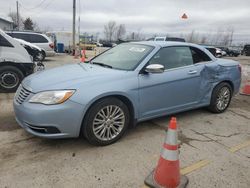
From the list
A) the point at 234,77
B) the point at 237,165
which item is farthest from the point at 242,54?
the point at 237,165

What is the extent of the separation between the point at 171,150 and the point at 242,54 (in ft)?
147

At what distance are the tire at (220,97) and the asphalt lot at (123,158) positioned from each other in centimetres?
71

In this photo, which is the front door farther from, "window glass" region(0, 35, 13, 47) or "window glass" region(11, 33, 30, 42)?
"window glass" region(11, 33, 30, 42)

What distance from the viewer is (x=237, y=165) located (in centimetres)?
355

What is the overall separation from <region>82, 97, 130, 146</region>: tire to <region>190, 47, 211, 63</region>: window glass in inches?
→ 80.1

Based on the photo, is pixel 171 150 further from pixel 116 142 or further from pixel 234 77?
→ pixel 234 77

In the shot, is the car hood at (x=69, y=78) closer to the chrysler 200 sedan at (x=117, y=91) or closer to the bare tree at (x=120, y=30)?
the chrysler 200 sedan at (x=117, y=91)

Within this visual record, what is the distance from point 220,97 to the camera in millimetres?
5664

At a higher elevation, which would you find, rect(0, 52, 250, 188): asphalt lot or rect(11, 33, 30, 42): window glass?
rect(11, 33, 30, 42): window glass

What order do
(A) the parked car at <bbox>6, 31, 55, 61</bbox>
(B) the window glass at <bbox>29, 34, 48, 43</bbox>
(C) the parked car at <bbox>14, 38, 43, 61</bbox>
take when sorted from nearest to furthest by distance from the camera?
(C) the parked car at <bbox>14, 38, 43, 61</bbox>, (A) the parked car at <bbox>6, 31, 55, 61</bbox>, (B) the window glass at <bbox>29, 34, 48, 43</bbox>

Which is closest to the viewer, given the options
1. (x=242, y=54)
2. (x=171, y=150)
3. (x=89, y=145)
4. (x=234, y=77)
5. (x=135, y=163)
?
(x=171, y=150)

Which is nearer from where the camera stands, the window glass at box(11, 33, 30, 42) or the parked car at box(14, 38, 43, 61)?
the parked car at box(14, 38, 43, 61)

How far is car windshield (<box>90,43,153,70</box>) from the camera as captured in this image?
443 cm

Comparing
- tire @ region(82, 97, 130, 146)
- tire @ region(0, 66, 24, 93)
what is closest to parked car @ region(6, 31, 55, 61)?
tire @ region(0, 66, 24, 93)
